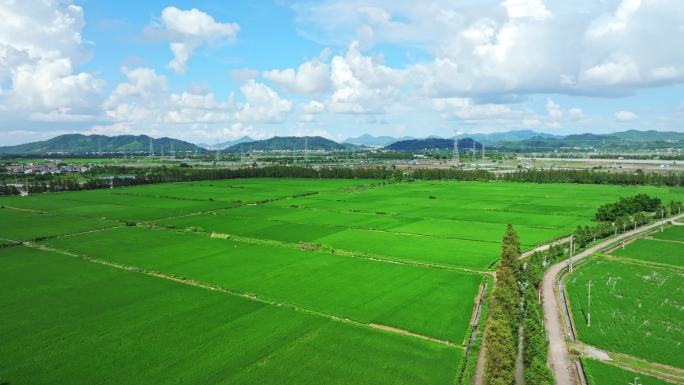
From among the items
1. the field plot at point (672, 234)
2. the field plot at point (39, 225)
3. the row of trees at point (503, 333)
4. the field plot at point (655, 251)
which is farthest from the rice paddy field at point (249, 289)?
the field plot at point (672, 234)

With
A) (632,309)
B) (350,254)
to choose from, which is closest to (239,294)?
(350,254)

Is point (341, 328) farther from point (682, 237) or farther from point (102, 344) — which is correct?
point (682, 237)

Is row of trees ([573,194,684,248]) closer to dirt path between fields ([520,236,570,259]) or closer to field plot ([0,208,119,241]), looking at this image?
dirt path between fields ([520,236,570,259])

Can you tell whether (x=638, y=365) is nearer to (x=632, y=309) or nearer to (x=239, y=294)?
(x=632, y=309)

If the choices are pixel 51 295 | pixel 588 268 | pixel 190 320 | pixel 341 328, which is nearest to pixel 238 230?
pixel 51 295

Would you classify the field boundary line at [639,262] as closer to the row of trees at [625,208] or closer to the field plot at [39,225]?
the row of trees at [625,208]

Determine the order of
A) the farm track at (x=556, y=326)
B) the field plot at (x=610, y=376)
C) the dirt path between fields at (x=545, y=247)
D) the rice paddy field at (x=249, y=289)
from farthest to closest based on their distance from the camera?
the dirt path between fields at (x=545, y=247) → the rice paddy field at (x=249, y=289) → the farm track at (x=556, y=326) → the field plot at (x=610, y=376)
